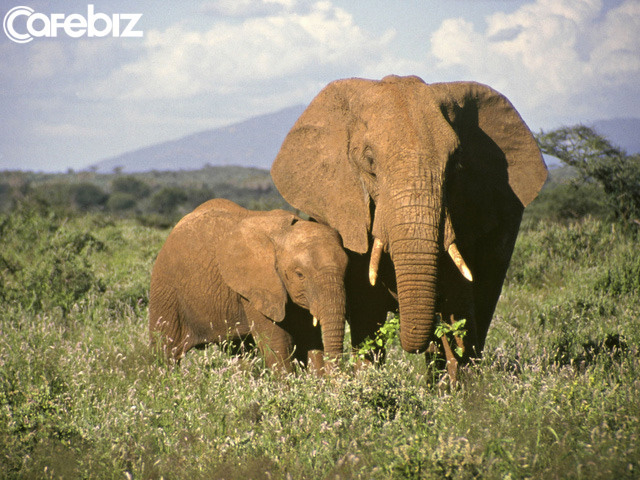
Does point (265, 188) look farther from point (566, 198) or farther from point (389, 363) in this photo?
point (389, 363)

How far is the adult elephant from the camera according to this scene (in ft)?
15.5

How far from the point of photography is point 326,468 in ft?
13.2

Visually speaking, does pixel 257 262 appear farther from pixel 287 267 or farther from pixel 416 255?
pixel 416 255

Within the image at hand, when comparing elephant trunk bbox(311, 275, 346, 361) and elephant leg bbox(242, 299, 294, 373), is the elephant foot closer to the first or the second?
elephant trunk bbox(311, 275, 346, 361)

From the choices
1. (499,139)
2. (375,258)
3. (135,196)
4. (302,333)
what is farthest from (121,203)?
(375,258)

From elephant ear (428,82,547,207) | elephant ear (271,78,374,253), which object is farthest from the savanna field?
elephant ear (428,82,547,207)

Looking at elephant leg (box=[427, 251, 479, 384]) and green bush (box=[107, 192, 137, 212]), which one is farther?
green bush (box=[107, 192, 137, 212])

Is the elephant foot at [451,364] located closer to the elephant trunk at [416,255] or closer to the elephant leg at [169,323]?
the elephant trunk at [416,255]

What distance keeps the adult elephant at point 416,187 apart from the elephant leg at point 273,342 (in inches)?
22.8

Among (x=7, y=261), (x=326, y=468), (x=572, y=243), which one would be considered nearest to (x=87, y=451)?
(x=326, y=468)

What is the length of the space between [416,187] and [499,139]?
1.61 metres

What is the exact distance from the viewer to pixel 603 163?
52.0 feet

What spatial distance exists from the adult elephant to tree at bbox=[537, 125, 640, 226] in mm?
9774

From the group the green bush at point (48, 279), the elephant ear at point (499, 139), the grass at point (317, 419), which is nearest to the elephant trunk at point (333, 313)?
the grass at point (317, 419)
